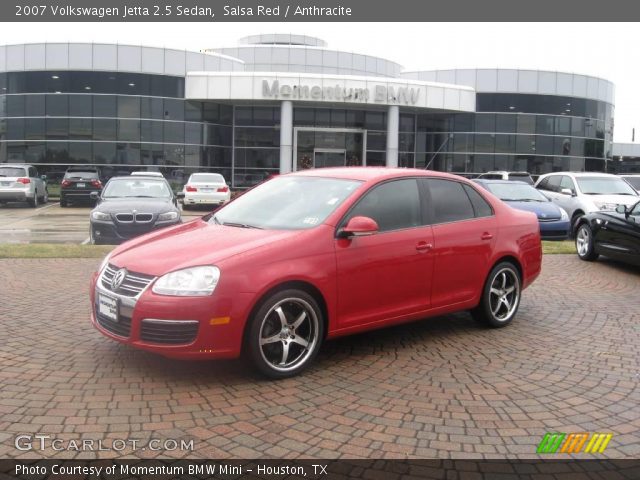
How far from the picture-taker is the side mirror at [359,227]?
4914 millimetres

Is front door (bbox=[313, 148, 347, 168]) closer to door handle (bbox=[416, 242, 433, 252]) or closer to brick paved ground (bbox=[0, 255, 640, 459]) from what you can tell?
brick paved ground (bbox=[0, 255, 640, 459])

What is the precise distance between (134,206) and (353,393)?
26.6 feet

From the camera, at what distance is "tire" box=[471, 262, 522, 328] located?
6.23m

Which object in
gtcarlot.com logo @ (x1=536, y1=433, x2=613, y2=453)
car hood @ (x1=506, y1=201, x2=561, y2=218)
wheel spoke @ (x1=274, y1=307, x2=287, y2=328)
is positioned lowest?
gtcarlot.com logo @ (x1=536, y1=433, x2=613, y2=453)

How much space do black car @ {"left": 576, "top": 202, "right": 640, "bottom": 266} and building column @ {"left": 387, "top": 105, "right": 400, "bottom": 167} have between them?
2528cm

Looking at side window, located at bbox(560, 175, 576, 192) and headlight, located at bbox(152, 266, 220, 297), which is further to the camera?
side window, located at bbox(560, 175, 576, 192)

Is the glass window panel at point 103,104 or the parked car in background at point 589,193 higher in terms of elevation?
the glass window panel at point 103,104

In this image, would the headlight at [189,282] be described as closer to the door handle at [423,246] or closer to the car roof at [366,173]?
the car roof at [366,173]

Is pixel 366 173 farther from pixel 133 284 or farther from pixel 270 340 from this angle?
pixel 133 284

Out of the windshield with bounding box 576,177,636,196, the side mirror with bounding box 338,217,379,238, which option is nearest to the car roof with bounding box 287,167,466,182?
the side mirror with bounding box 338,217,379,238

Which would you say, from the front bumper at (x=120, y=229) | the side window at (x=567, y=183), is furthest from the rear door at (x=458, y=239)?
the side window at (x=567, y=183)

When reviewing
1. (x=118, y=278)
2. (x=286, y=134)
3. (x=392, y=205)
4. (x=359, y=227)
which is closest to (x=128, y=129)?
(x=286, y=134)

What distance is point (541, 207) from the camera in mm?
14523

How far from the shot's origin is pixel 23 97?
33469mm
